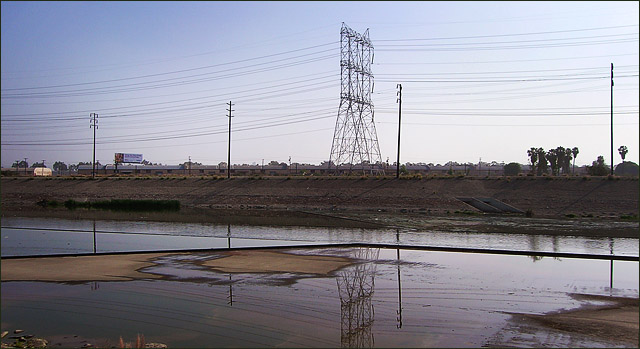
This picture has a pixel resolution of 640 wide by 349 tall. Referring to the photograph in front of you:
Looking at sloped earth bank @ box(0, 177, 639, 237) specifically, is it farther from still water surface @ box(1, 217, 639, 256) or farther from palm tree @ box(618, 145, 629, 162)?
palm tree @ box(618, 145, 629, 162)

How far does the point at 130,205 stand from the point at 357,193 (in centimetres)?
2293

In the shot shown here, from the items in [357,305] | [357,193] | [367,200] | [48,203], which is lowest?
[357,305]

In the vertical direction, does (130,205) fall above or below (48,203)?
above

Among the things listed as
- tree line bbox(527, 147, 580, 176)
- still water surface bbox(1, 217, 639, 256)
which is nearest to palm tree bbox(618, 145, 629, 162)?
tree line bbox(527, 147, 580, 176)

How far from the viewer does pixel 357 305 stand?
12.7m

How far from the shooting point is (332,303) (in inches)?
507

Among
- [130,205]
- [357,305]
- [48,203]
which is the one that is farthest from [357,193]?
[357,305]

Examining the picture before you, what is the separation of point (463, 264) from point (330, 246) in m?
6.37

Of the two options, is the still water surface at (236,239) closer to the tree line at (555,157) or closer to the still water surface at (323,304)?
the still water surface at (323,304)

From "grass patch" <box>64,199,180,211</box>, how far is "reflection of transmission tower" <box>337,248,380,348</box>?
35.9 metres

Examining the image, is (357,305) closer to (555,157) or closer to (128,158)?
(555,157)

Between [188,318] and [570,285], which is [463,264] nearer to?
[570,285]

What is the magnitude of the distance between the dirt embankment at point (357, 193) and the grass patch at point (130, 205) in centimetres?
403

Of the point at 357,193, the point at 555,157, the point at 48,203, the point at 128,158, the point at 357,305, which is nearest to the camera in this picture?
the point at 357,305
